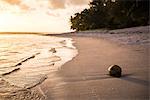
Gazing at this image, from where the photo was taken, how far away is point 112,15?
44.0m

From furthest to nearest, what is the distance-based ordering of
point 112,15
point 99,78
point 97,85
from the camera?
point 112,15 → point 99,78 → point 97,85

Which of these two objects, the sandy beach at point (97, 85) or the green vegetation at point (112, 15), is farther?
the green vegetation at point (112, 15)

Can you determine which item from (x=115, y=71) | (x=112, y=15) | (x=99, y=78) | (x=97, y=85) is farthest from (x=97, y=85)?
(x=112, y=15)

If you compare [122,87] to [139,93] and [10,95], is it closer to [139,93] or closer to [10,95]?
[139,93]

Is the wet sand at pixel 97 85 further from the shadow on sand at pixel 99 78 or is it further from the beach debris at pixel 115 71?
the beach debris at pixel 115 71

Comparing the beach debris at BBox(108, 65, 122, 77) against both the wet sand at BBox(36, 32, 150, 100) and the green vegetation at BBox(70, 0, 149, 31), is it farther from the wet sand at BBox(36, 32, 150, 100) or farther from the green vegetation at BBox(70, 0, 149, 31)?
the green vegetation at BBox(70, 0, 149, 31)

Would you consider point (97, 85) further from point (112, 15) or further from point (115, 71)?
point (112, 15)

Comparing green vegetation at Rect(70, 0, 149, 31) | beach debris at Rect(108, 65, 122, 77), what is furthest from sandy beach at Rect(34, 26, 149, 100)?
green vegetation at Rect(70, 0, 149, 31)

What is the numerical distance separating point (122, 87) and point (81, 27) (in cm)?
6471

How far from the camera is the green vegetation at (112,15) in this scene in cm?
2844

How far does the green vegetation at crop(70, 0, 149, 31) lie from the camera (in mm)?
28438

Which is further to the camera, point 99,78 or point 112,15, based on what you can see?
point 112,15

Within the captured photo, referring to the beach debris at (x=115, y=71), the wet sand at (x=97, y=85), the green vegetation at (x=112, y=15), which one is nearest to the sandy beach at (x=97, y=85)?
the wet sand at (x=97, y=85)

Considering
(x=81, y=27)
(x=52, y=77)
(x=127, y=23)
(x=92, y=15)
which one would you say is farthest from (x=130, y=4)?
(x=81, y=27)
